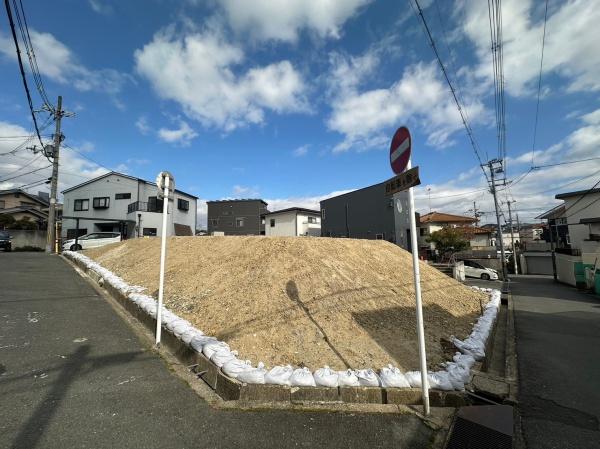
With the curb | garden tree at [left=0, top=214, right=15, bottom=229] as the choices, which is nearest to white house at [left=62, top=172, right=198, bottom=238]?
garden tree at [left=0, top=214, right=15, bottom=229]

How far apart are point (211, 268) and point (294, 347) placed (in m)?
3.77

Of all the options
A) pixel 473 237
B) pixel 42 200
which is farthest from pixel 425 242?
pixel 42 200

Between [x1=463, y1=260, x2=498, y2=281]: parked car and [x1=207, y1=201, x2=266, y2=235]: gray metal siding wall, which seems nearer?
[x1=463, y1=260, x2=498, y2=281]: parked car

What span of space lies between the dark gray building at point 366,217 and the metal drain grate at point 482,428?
69.4 feet

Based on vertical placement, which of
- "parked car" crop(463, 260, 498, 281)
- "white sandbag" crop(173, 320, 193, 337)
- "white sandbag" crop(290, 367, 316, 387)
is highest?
"white sandbag" crop(173, 320, 193, 337)

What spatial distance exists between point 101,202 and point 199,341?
3232 cm

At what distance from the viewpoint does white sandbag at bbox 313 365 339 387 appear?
3186 millimetres

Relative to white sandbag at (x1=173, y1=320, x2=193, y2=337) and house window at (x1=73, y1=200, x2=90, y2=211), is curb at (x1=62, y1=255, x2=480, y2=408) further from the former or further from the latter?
house window at (x1=73, y1=200, x2=90, y2=211)

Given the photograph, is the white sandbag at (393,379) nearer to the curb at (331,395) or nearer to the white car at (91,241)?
the curb at (331,395)

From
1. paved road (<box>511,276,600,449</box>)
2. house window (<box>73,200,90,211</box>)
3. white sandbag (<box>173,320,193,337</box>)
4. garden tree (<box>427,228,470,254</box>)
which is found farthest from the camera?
house window (<box>73,200,90,211</box>)

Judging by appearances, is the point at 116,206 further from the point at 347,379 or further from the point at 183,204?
the point at 347,379

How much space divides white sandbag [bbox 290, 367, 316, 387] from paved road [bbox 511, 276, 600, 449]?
2079 mm

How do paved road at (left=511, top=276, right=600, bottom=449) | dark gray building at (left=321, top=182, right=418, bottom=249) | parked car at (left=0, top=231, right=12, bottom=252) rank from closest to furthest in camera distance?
paved road at (left=511, top=276, right=600, bottom=449) < parked car at (left=0, top=231, right=12, bottom=252) < dark gray building at (left=321, top=182, right=418, bottom=249)

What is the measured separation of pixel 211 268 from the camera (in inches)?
284
